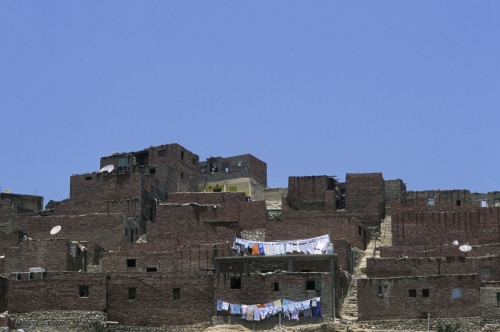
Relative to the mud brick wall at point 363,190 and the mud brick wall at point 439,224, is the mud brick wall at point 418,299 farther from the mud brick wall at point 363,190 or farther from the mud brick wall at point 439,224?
the mud brick wall at point 363,190

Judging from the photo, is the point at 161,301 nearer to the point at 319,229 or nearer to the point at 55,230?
the point at 319,229

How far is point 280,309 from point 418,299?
20.3 feet

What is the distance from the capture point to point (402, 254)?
62.5 metres

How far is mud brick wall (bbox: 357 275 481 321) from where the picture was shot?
185 feet

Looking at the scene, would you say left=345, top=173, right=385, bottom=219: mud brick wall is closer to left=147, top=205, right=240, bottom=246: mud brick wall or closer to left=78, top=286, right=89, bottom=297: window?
left=147, top=205, right=240, bottom=246: mud brick wall

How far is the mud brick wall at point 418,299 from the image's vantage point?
185 ft

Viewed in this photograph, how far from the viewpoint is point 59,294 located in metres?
58.4

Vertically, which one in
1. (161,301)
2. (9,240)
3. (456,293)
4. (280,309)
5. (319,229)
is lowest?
(280,309)

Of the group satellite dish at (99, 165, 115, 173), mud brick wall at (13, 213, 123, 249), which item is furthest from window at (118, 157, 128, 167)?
mud brick wall at (13, 213, 123, 249)

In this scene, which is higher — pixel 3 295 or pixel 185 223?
pixel 185 223

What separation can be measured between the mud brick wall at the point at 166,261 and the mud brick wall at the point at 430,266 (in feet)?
25.8

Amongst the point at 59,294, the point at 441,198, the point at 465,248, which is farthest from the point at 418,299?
the point at 441,198

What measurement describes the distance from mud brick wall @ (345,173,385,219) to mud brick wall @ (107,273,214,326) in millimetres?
18257

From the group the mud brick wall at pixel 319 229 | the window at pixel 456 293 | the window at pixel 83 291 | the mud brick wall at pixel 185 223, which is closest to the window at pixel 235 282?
the window at pixel 83 291
